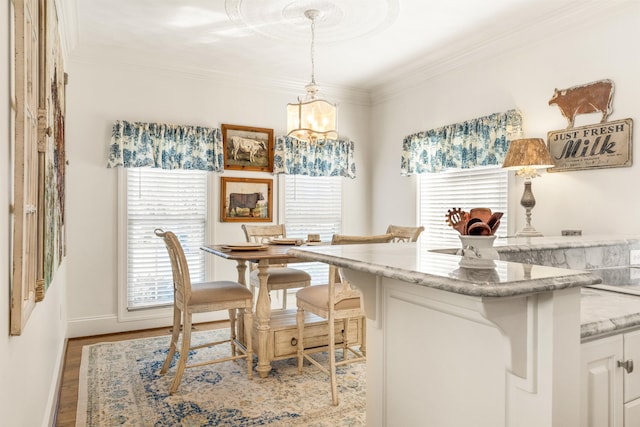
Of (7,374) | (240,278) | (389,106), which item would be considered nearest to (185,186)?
(240,278)

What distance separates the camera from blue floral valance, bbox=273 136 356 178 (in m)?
4.79

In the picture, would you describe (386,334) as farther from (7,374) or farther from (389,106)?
(389,106)

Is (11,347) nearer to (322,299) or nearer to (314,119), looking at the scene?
(322,299)

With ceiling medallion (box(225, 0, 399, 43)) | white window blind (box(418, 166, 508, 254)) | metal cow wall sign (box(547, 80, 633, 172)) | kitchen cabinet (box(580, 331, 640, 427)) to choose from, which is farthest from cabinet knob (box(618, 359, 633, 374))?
ceiling medallion (box(225, 0, 399, 43))

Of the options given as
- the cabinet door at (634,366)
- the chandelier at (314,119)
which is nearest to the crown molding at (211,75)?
the chandelier at (314,119)

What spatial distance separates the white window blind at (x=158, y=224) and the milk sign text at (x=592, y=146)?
328 cm

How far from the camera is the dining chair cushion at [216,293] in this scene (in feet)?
9.53

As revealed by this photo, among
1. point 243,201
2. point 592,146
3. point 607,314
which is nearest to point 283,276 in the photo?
point 243,201

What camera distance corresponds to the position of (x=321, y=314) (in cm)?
287

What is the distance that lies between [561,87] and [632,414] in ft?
8.59

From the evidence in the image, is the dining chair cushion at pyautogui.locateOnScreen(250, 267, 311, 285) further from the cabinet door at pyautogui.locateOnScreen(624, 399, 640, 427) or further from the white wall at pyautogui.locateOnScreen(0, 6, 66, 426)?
the cabinet door at pyautogui.locateOnScreen(624, 399, 640, 427)

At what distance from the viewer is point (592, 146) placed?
9.95ft

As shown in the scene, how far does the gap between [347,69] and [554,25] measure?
6.46ft

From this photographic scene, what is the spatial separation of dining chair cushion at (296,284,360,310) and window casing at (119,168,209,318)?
6.08 ft
